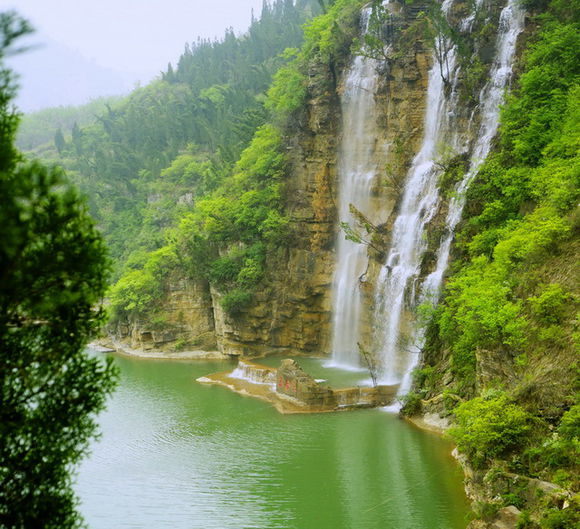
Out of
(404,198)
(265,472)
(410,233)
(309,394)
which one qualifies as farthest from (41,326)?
(404,198)

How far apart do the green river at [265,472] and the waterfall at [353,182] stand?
8.86 m

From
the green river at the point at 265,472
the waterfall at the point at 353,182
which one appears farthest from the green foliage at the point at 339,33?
the green river at the point at 265,472

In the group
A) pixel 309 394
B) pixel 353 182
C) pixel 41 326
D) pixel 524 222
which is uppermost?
pixel 353 182

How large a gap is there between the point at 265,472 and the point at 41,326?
1424 centimetres

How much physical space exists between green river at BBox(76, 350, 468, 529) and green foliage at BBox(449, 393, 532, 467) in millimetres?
1959

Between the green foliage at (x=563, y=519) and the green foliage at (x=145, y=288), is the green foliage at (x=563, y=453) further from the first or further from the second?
the green foliage at (x=145, y=288)

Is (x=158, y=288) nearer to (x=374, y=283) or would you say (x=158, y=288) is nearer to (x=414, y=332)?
(x=374, y=283)

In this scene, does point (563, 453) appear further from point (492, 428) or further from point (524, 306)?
point (524, 306)

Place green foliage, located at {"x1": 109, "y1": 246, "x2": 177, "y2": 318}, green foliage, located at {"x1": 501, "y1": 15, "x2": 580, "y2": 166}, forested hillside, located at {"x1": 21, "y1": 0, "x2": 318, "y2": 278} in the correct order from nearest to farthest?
→ green foliage, located at {"x1": 501, "y1": 15, "x2": 580, "y2": 166}
green foliage, located at {"x1": 109, "y1": 246, "x2": 177, "y2": 318}
forested hillside, located at {"x1": 21, "y1": 0, "x2": 318, "y2": 278}

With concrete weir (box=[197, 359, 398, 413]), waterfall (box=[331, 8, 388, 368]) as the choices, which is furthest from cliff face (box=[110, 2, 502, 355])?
concrete weir (box=[197, 359, 398, 413])

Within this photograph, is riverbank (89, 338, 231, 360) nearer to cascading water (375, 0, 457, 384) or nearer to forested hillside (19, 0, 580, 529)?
forested hillside (19, 0, 580, 529)

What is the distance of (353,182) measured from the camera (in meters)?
39.0

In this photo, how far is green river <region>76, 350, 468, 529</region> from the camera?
18000mm

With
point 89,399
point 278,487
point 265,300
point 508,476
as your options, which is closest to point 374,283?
point 265,300
